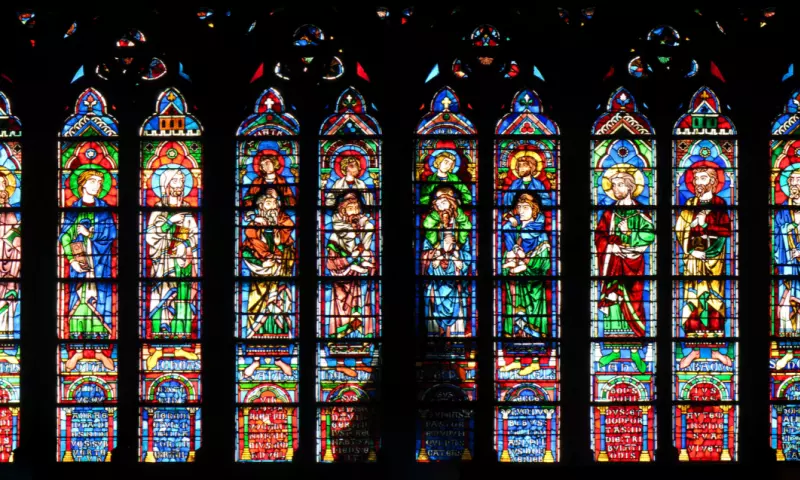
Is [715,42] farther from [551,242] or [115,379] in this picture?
[115,379]

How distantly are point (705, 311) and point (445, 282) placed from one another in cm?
246

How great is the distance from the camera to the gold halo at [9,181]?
33.9 feet

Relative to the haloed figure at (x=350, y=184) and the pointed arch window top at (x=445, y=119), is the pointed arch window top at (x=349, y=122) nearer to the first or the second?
the haloed figure at (x=350, y=184)

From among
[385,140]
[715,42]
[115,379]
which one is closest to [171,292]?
[115,379]

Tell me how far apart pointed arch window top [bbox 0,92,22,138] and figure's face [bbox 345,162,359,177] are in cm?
312

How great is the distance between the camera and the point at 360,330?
10.3m

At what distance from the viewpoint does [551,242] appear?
1032cm

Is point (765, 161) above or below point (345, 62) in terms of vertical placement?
below

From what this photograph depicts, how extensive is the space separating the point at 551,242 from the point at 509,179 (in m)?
0.71

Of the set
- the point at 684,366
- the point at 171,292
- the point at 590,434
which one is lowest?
the point at 590,434

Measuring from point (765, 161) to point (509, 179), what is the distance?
2420mm

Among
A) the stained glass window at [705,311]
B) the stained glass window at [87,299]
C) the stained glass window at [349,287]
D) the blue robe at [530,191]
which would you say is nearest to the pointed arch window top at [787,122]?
the stained glass window at [705,311]

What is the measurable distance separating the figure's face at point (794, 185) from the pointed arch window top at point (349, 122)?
3932 mm

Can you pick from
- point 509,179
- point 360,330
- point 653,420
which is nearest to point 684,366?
point 653,420
